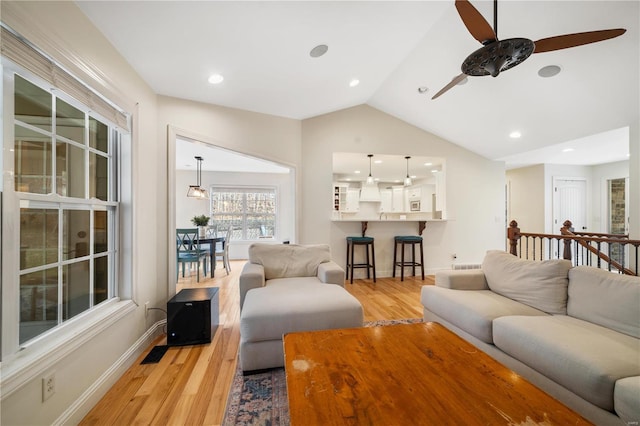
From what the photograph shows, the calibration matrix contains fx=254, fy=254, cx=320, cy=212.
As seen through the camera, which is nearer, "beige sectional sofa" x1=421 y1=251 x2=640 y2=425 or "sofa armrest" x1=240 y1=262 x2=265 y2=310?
"beige sectional sofa" x1=421 y1=251 x2=640 y2=425

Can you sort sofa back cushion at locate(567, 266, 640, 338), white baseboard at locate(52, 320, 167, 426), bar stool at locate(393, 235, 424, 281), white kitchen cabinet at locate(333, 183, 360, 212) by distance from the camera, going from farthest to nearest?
white kitchen cabinet at locate(333, 183, 360, 212)
bar stool at locate(393, 235, 424, 281)
sofa back cushion at locate(567, 266, 640, 338)
white baseboard at locate(52, 320, 167, 426)

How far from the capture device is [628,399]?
1.06 m

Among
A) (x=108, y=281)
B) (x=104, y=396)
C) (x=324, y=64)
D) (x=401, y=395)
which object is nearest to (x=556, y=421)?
(x=401, y=395)

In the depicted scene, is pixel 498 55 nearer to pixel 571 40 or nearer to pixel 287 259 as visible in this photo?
pixel 571 40

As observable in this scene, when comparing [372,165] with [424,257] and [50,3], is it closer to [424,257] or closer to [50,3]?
[424,257]

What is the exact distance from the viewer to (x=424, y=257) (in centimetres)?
489

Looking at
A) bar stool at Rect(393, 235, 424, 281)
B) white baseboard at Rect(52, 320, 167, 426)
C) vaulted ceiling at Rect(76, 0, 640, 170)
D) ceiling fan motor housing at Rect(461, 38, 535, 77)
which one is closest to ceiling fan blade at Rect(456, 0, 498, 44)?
ceiling fan motor housing at Rect(461, 38, 535, 77)

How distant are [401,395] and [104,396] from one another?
190 centimetres

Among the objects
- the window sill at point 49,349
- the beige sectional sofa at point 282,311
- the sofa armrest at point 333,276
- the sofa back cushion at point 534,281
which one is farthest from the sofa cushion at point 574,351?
the window sill at point 49,349

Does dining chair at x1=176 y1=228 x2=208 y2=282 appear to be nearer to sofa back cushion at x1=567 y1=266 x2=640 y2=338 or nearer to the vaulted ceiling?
the vaulted ceiling

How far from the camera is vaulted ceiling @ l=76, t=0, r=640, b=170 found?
6.15 feet

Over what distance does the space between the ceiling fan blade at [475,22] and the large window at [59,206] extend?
2313 mm

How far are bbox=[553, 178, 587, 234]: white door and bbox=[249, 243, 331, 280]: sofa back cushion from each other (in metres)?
6.14

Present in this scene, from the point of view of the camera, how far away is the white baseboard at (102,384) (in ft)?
4.56
